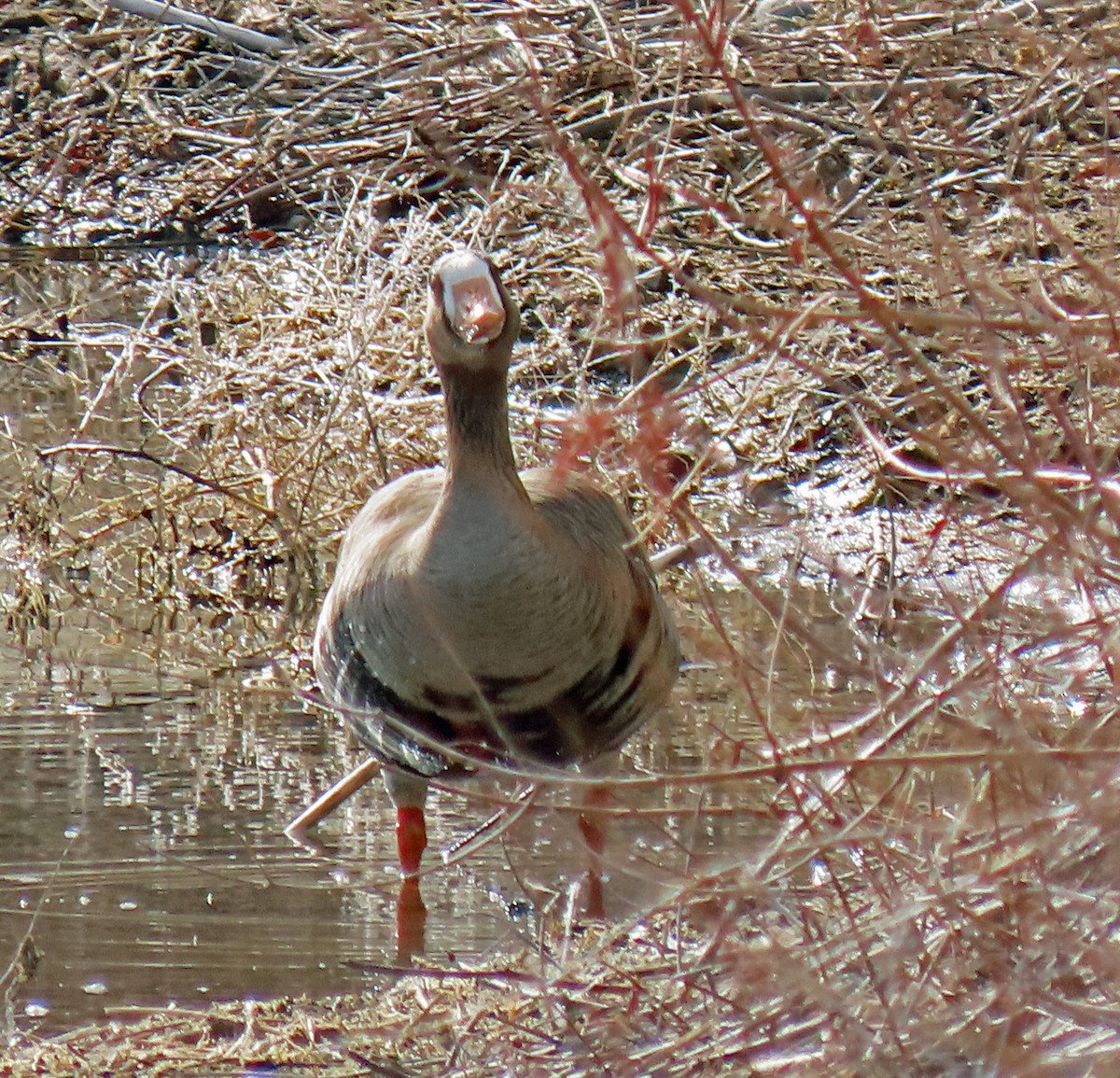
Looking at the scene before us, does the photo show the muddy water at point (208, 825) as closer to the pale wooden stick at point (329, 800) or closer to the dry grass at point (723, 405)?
the pale wooden stick at point (329, 800)

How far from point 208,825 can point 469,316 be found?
1.78 metres

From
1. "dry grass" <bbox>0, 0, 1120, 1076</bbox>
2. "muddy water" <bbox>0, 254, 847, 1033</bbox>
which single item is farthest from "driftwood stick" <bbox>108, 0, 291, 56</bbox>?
"muddy water" <bbox>0, 254, 847, 1033</bbox>

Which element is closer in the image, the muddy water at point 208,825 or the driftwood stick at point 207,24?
the muddy water at point 208,825

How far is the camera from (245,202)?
42.5 feet

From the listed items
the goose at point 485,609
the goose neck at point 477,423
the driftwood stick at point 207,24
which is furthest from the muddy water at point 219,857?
the driftwood stick at point 207,24

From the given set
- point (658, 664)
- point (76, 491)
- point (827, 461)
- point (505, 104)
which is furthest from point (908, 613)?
point (505, 104)

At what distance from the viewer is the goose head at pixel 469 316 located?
213 inches

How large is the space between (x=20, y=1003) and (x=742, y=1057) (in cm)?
232

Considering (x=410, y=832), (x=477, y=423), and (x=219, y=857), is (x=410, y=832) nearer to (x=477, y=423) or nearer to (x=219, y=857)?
(x=219, y=857)

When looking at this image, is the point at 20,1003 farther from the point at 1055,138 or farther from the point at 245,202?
the point at 245,202

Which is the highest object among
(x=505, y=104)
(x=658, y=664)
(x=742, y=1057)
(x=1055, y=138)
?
(x=505, y=104)

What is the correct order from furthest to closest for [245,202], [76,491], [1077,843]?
1. [245,202]
2. [76,491]
3. [1077,843]

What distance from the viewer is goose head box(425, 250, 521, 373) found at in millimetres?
5418

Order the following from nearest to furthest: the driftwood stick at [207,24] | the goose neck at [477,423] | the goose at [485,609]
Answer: the goose at [485,609] → the goose neck at [477,423] → the driftwood stick at [207,24]
